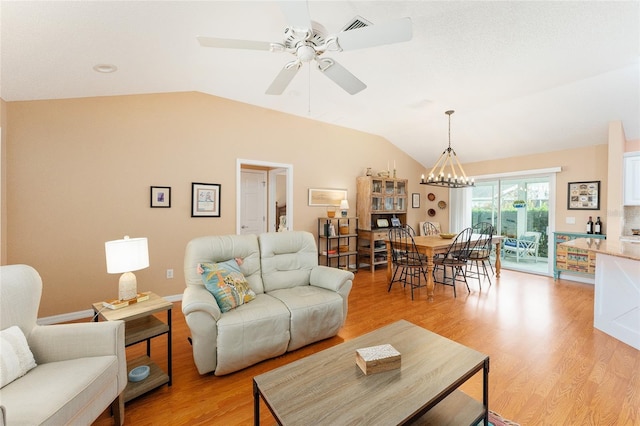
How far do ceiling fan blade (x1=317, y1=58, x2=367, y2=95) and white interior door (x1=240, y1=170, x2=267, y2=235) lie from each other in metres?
3.81

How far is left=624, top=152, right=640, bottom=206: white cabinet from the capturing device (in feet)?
13.0

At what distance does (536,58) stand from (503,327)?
287 cm

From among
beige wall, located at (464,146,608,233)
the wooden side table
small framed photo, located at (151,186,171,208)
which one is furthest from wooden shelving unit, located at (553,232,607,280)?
small framed photo, located at (151,186,171,208)

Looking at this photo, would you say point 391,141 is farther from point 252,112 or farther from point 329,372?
point 329,372

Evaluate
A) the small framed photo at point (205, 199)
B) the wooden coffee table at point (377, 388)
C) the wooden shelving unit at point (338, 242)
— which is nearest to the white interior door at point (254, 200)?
the wooden shelving unit at point (338, 242)

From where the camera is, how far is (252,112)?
14.6 ft

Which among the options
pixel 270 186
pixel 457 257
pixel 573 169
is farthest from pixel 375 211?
pixel 573 169

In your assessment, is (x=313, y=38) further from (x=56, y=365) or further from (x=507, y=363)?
(x=507, y=363)

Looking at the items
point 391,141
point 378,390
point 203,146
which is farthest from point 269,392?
point 391,141

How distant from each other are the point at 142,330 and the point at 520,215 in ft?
21.7

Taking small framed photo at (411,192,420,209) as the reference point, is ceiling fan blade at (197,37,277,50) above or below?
above

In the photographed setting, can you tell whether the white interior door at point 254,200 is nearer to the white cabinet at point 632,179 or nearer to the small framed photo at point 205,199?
the small framed photo at point 205,199

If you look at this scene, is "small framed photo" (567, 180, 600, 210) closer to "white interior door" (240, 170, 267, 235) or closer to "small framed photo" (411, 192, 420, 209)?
"small framed photo" (411, 192, 420, 209)

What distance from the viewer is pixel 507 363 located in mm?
2350
